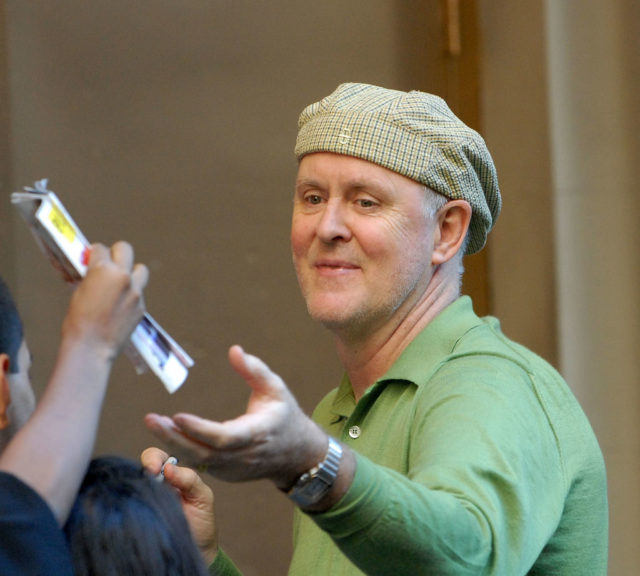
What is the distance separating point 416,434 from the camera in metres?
2.03

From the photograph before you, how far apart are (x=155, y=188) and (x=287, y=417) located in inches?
98.5

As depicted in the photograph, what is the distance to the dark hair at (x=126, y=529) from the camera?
5.16 ft

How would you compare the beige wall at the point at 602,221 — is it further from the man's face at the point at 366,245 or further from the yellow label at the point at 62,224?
the yellow label at the point at 62,224

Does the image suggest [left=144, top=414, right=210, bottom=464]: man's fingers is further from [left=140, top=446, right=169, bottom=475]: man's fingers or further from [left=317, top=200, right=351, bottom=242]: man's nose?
[left=317, top=200, right=351, bottom=242]: man's nose

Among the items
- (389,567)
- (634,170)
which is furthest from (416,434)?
(634,170)

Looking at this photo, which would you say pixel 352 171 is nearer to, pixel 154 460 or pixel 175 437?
pixel 154 460

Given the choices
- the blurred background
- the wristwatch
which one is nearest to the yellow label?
the wristwatch

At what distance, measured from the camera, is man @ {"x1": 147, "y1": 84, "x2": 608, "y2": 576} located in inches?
63.4

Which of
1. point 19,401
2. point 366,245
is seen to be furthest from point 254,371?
point 366,245

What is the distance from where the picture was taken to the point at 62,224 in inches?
62.5

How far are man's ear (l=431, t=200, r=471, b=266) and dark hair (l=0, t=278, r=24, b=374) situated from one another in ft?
3.02

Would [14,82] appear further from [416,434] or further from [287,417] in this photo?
[287,417]

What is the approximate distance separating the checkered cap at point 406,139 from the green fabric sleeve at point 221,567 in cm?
93

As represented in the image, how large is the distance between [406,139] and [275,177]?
5.94ft
